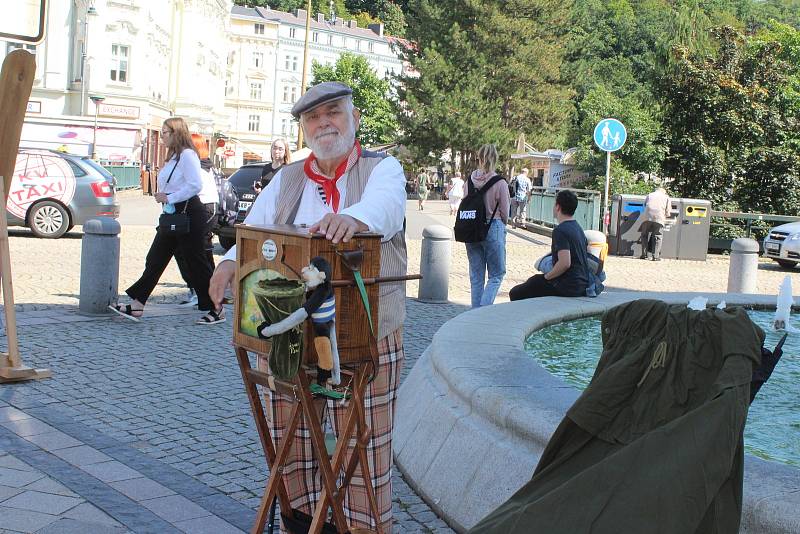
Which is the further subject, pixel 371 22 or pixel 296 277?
pixel 371 22

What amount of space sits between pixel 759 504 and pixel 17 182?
17667 millimetres

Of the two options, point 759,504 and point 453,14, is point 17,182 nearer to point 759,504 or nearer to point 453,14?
point 759,504

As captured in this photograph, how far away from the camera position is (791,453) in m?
5.27

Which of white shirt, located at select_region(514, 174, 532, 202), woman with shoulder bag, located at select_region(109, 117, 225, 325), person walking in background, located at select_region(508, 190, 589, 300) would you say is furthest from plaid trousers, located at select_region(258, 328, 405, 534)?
white shirt, located at select_region(514, 174, 532, 202)

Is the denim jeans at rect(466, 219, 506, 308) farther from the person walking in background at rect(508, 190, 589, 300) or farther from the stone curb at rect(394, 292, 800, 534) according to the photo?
the stone curb at rect(394, 292, 800, 534)

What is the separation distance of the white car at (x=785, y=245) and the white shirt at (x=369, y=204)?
63.7 ft

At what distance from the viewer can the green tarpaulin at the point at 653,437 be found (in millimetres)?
2732

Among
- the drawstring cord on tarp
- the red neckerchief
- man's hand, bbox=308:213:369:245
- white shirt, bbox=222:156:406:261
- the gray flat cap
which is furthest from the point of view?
the red neckerchief

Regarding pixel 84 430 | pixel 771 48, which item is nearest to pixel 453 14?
pixel 771 48

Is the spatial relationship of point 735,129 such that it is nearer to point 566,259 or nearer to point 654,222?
point 654,222

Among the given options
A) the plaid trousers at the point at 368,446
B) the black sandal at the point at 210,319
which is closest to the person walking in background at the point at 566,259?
the black sandal at the point at 210,319

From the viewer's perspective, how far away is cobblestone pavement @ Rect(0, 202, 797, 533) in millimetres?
5163

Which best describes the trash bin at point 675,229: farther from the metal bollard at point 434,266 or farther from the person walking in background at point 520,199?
the metal bollard at point 434,266

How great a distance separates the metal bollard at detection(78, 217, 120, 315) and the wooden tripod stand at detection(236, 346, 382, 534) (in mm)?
7156
